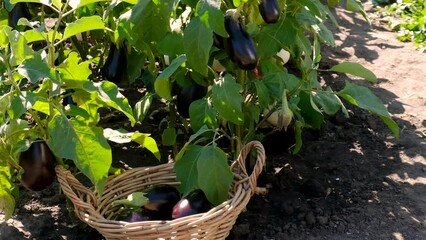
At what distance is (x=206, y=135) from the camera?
88.5 inches

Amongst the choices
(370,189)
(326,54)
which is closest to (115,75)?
(370,189)

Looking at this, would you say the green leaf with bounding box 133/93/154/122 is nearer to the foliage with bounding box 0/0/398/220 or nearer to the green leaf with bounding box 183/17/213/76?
the foliage with bounding box 0/0/398/220

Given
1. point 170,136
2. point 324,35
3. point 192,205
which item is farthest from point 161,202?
point 324,35

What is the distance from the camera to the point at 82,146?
1883mm

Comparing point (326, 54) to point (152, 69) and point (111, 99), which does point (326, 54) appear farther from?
point (111, 99)

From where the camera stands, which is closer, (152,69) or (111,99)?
(111,99)

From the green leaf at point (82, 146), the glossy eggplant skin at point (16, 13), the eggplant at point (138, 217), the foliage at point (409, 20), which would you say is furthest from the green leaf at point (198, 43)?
the foliage at point (409, 20)

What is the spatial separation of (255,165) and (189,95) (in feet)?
1.15

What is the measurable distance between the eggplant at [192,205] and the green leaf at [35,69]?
0.56 meters

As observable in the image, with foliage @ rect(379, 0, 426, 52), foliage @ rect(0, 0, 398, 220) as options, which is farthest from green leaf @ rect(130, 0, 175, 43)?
foliage @ rect(379, 0, 426, 52)

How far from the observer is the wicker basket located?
1.95 m

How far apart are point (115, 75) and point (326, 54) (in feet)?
5.20

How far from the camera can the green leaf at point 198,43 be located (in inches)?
77.7

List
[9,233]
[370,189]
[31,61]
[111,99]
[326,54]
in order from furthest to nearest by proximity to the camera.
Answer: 1. [326,54]
2. [370,189]
3. [9,233]
4. [111,99]
5. [31,61]
